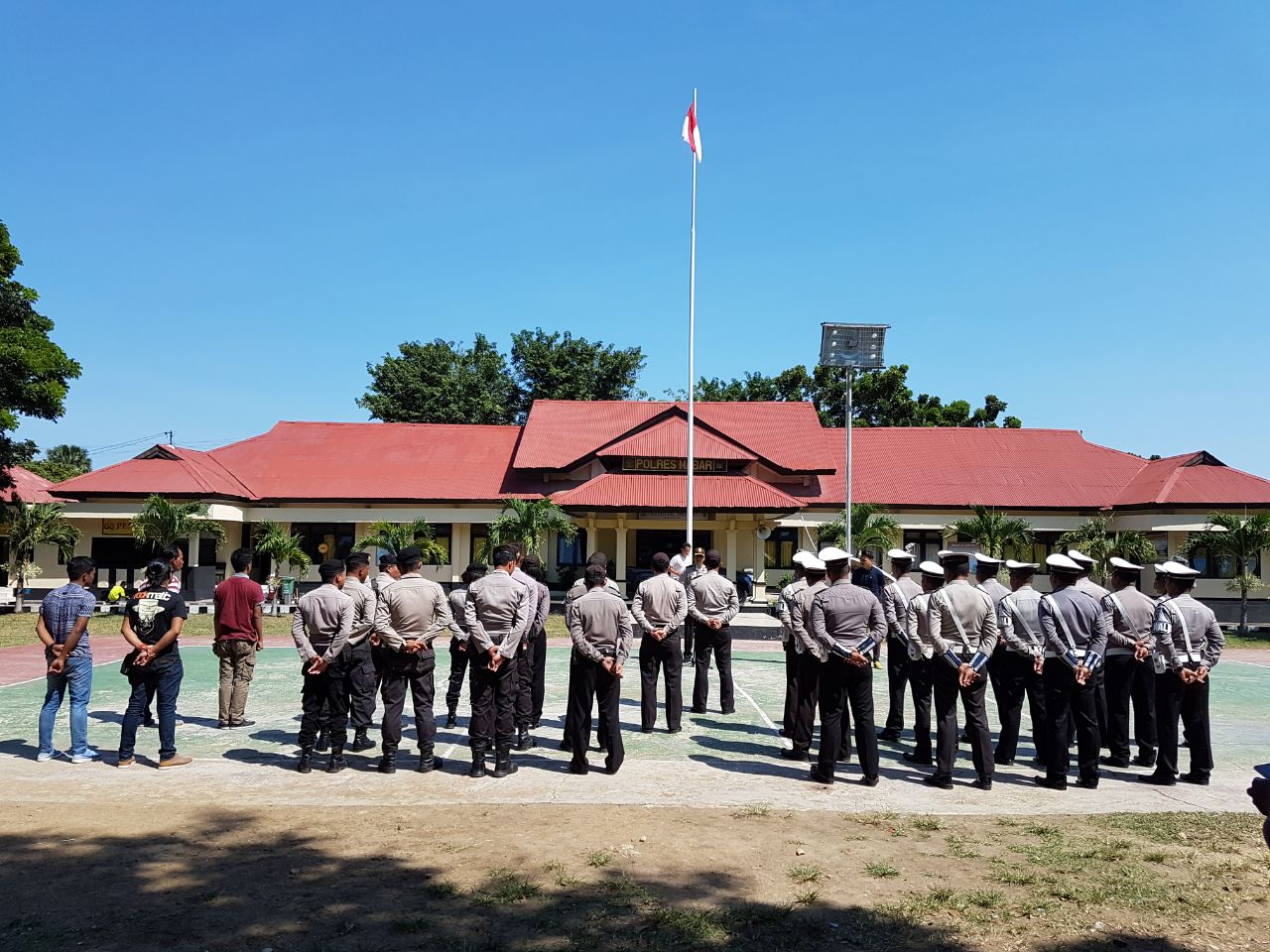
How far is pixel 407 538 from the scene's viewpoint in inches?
1089

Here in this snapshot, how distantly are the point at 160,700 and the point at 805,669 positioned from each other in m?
5.68

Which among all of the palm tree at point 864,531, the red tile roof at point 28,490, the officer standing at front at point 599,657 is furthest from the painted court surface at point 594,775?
the red tile roof at point 28,490

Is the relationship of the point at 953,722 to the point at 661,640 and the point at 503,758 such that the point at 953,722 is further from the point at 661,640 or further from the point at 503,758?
the point at 503,758

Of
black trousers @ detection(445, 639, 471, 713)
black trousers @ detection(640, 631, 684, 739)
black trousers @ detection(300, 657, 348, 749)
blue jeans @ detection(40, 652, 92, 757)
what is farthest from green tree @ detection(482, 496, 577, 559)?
blue jeans @ detection(40, 652, 92, 757)

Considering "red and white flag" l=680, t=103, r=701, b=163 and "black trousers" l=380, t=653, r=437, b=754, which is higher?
"red and white flag" l=680, t=103, r=701, b=163

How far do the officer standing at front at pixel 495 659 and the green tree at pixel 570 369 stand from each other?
39.8 meters

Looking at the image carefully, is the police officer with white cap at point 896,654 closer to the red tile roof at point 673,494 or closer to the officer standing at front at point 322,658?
the officer standing at front at point 322,658

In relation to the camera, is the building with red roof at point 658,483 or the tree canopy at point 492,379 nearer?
the building with red roof at point 658,483

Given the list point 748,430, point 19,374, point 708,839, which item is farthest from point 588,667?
point 748,430

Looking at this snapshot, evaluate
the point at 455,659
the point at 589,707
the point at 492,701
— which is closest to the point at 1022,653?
the point at 589,707

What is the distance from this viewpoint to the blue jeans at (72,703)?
26.3 feet

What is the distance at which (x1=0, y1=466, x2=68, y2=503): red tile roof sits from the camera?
27.8m

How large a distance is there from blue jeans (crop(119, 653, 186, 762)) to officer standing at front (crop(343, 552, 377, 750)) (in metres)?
1.43

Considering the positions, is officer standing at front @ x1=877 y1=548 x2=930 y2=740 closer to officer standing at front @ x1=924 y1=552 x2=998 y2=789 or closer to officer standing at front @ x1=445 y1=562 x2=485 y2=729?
officer standing at front @ x1=924 y1=552 x2=998 y2=789
